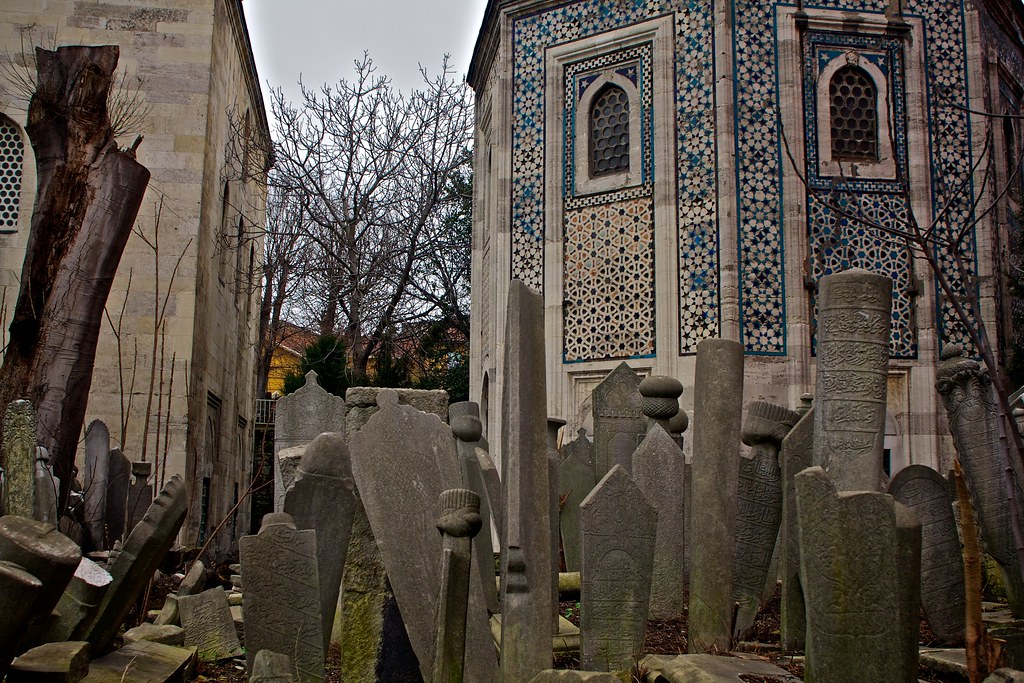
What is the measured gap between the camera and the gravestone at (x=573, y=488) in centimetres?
786

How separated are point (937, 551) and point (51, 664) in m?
4.65

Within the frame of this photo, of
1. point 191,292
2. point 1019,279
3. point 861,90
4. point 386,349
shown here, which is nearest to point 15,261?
point 191,292

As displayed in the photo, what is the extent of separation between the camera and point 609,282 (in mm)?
13461

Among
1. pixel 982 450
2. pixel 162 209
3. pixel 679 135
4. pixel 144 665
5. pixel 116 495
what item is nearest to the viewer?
pixel 144 665

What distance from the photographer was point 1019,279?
12.0 meters

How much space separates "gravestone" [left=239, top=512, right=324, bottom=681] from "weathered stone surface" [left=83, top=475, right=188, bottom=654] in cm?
94

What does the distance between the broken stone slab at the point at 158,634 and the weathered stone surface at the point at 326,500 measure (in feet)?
4.18

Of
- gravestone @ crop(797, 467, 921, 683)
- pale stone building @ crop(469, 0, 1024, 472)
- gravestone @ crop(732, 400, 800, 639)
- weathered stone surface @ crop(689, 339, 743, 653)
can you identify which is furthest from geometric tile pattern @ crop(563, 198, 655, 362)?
gravestone @ crop(797, 467, 921, 683)

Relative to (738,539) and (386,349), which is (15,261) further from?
(738,539)

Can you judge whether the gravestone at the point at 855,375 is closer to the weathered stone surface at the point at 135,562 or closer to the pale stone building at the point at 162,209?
the weathered stone surface at the point at 135,562

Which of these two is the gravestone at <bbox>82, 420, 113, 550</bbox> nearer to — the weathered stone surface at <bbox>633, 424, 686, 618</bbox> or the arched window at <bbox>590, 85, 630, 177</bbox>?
the weathered stone surface at <bbox>633, 424, 686, 618</bbox>

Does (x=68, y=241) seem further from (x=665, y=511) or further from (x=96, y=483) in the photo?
(x=665, y=511)

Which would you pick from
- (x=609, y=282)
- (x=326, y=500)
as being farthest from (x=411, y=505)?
(x=609, y=282)

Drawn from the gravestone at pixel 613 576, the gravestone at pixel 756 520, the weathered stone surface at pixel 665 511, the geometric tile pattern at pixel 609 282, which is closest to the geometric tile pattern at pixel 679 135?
the geometric tile pattern at pixel 609 282
